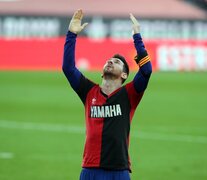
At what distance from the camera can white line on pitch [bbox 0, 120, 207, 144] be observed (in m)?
15.7

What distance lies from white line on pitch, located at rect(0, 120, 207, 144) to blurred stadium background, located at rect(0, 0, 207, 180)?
0.07 ft

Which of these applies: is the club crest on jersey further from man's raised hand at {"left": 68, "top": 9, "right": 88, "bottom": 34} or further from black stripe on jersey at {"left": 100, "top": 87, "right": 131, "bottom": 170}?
man's raised hand at {"left": 68, "top": 9, "right": 88, "bottom": 34}

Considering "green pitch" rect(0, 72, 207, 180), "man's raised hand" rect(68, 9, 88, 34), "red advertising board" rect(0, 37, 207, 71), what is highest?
"red advertising board" rect(0, 37, 207, 71)

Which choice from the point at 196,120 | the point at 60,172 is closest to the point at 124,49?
the point at 196,120

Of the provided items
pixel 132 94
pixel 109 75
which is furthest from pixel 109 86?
pixel 132 94

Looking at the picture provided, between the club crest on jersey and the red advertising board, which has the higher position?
the red advertising board

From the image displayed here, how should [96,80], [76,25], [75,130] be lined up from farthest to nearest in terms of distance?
[96,80], [75,130], [76,25]

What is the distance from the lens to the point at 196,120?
18.5m

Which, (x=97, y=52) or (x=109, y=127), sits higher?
(x=97, y=52)

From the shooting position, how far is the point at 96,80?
25078mm

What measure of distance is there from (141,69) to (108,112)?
1.79ft

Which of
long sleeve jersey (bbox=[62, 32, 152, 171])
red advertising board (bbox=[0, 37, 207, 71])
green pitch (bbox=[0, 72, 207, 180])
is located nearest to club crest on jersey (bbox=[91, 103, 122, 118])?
long sleeve jersey (bbox=[62, 32, 152, 171])

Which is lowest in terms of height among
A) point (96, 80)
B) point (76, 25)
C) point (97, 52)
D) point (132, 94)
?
point (132, 94)

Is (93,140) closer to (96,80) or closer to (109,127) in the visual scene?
(109,127)
